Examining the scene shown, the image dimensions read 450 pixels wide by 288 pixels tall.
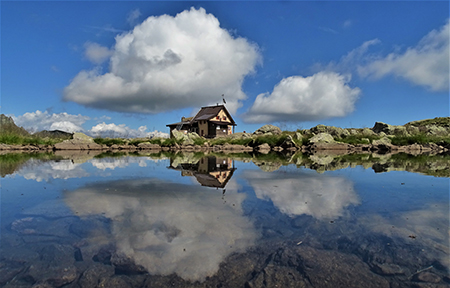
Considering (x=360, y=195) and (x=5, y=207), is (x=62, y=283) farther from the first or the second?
(x=360, y=195)

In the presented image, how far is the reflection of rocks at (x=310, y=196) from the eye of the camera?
2875 millimetres

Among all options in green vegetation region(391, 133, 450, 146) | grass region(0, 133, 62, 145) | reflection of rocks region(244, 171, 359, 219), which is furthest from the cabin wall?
reflection of rocks region(244, 171, 359, 219)

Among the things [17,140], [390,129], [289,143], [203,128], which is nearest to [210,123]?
[203,128]

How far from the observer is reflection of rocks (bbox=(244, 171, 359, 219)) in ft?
9.43

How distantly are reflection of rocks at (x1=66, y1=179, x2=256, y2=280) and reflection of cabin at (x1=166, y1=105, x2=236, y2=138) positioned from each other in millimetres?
32584

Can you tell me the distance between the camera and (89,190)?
4.03 m

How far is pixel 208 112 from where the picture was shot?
39.8 m

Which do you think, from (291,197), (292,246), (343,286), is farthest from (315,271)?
(291,197)

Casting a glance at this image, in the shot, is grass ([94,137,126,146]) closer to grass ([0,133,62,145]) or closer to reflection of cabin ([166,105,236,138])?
grass ([0,133,62,145])

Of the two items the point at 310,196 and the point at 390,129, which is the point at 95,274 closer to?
the point at 310,196

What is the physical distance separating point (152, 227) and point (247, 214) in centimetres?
92

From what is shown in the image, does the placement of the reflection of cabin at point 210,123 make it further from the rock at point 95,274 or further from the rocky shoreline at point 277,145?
the rock at point 95,274

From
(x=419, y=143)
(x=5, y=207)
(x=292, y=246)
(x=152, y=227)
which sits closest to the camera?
(x=292, y=246)

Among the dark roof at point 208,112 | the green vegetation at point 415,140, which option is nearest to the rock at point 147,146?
the dark roof at point 208,112
